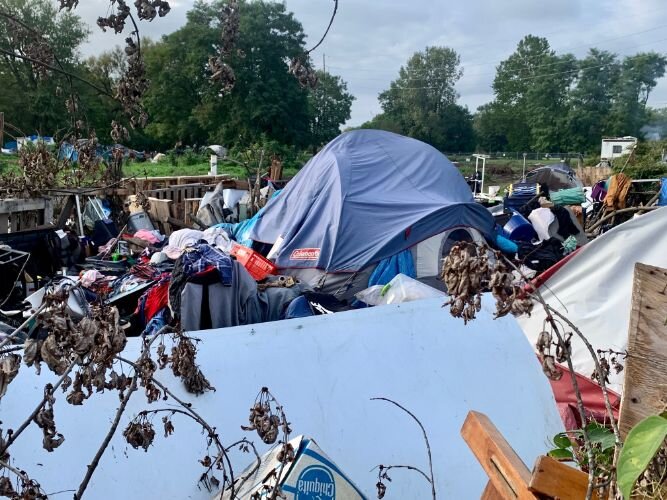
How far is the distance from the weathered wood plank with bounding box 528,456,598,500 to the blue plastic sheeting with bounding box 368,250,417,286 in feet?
20.4

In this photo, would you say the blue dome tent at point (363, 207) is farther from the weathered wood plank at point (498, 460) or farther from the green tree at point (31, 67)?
the weathered wood plank at point (498, 460)

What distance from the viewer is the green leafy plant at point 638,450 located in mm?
913

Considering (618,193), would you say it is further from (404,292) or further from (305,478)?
(305,478)

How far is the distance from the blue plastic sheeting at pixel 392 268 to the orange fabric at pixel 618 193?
18.2 feet

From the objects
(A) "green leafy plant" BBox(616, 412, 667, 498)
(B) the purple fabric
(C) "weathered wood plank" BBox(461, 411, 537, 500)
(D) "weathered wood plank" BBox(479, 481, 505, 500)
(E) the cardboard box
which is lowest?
(E) the cardboard box

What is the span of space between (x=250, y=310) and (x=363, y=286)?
2.93 meters

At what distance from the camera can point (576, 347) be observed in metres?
4.35

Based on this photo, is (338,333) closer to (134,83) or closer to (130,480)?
(130,480)

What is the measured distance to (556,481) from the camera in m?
1.22

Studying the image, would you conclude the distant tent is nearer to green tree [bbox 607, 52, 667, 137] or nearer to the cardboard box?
the cardboard box

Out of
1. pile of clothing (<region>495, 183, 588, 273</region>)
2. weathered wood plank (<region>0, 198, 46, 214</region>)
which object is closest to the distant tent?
pile of clothing (<region>495, 183, 588, 273</region>)

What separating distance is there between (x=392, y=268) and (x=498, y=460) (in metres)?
6.28

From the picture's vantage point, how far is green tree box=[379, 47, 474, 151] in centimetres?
6825

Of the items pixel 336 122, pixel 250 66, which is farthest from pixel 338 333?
pixel 336 122
